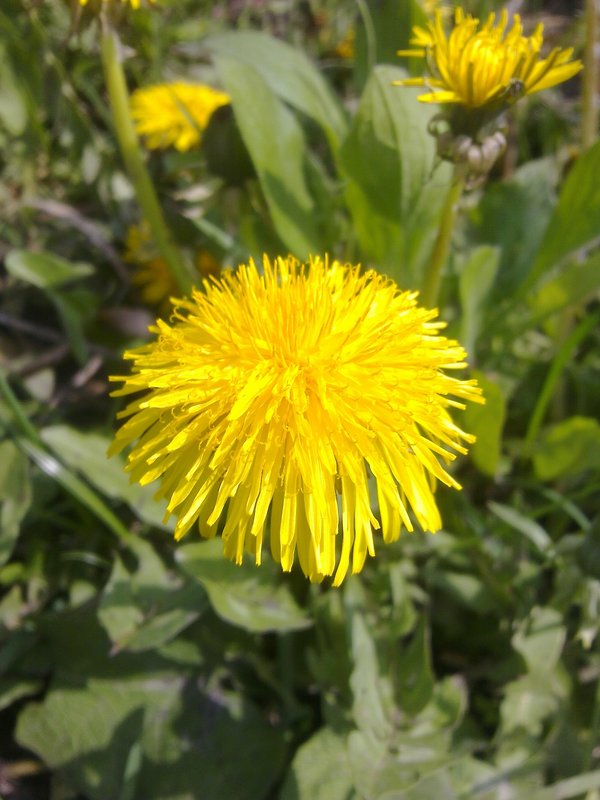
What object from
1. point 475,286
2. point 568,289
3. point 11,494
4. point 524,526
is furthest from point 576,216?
point 11,494

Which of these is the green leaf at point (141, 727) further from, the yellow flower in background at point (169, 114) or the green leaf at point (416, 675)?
the yellow flower in background at point (169, 114)

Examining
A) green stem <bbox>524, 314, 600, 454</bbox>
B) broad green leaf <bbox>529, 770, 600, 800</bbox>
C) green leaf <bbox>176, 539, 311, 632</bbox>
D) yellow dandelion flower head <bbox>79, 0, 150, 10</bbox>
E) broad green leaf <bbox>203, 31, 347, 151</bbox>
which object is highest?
yellow dandelion flower head <bbox>79, 0, 150, 10</bbox>

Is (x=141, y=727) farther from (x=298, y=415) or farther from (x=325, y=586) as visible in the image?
(x=298, y=415)

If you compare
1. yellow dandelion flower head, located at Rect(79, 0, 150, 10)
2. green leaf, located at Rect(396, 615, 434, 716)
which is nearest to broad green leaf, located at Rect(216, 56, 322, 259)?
yellow dandelion flower head, located at Rect(79, 0, 150, 10)

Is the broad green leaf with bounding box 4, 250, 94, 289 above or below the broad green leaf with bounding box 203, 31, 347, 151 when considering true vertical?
below

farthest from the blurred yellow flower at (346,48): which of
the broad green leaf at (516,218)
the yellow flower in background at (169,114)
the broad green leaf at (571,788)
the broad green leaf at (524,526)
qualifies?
the broad green leaf at (571,788)

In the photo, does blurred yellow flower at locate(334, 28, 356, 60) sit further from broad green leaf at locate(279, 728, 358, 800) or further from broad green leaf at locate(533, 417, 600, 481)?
broad green leaf at locate(279, 728, 358, 800)

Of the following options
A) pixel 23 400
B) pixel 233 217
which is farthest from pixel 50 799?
pixel 233 217
